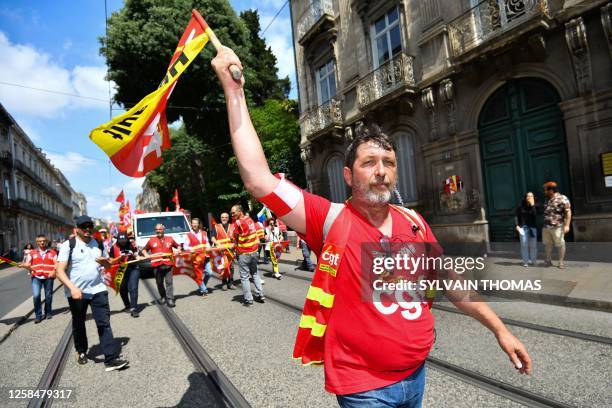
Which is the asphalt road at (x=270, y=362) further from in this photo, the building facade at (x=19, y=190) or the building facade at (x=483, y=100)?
the building facade at (x=19, y=190)

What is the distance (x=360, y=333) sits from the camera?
1.55 metres

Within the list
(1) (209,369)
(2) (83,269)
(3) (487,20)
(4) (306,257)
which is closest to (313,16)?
(3) (487,20)

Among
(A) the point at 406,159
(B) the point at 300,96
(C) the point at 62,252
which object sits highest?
(B) the point at 300,96

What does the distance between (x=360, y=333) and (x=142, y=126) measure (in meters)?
2.48

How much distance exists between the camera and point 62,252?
482 centimetres

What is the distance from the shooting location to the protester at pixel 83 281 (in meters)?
4.68

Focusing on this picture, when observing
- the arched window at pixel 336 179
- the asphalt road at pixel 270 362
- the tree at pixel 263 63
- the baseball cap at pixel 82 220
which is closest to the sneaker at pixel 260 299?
the asphalt road at pixel 270 362

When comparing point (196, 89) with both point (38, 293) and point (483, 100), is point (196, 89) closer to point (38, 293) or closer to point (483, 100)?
point (483, 100)

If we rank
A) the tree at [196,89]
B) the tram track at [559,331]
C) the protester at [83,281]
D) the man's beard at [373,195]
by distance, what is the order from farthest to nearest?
the tree at [196,89], the protester at [83,281], the tram track at [559,331], the man's beard at [373,195]

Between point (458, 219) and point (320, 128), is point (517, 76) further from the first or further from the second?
point (320, 128)

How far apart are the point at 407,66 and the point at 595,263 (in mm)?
8238

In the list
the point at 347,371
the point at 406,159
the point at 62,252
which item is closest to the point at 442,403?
the point at 347,371

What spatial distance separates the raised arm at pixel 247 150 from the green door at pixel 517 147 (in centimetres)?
1029

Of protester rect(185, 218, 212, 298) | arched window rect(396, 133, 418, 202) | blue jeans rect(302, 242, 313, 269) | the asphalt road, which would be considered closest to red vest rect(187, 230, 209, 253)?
protester rect(185, 218, 212, 298)
